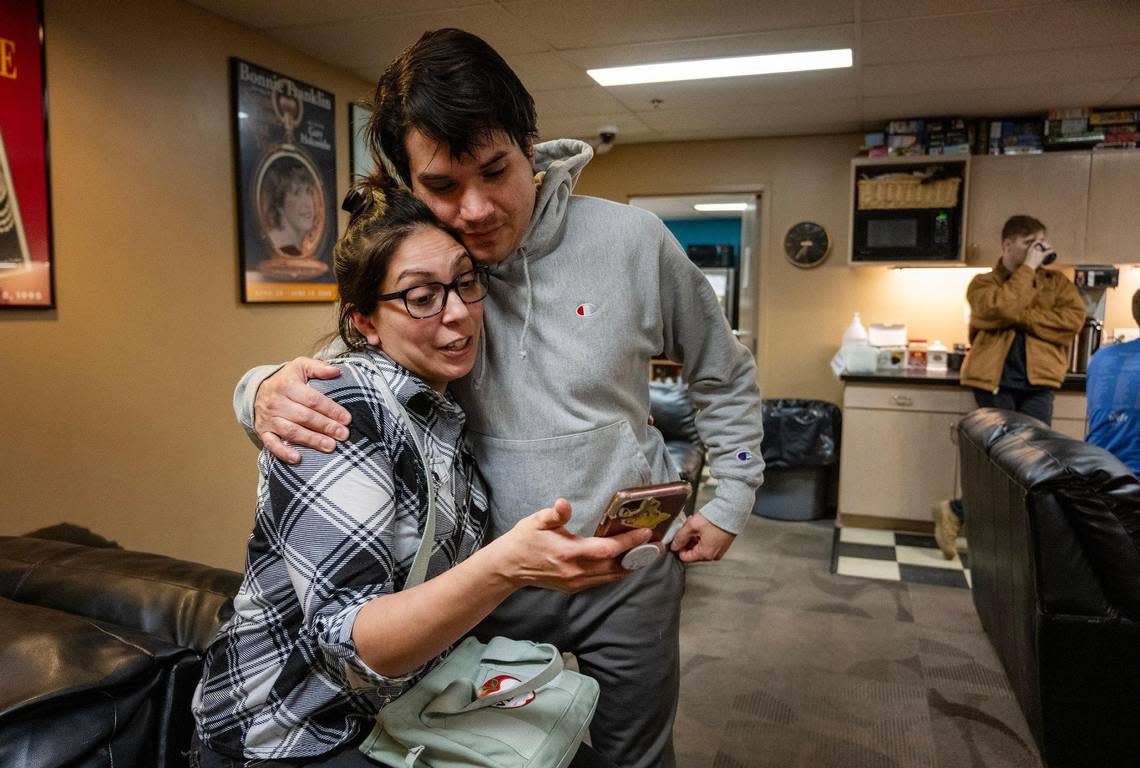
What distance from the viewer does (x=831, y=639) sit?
324cm

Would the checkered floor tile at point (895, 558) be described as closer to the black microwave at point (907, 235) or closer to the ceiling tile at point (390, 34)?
the black microwave at point (907, 235)

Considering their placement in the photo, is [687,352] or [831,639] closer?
[687,352]

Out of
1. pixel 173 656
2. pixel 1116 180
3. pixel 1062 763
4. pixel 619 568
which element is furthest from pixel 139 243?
pixel 1116 180

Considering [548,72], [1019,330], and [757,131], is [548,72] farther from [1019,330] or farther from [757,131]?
[1019,330]

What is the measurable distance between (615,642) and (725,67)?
3311 millimetres

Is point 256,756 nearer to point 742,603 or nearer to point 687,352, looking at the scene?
point 687,352

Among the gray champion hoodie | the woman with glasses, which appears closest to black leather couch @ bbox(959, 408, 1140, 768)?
the gray champion hoodie

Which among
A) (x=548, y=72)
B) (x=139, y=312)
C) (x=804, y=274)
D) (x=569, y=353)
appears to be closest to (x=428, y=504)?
(x=569, y=353)

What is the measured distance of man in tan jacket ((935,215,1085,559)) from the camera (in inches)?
163

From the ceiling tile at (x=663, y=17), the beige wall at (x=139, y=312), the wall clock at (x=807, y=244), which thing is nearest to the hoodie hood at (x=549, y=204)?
the ceiling tile at (x=663, y=17)

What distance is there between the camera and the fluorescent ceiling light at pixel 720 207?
959 centimetres

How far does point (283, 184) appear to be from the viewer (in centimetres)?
356

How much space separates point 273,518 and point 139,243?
7.79 feet

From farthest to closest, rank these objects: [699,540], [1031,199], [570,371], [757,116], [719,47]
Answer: [757,116] < [1031,199] < [719,47] < [699,540] < [570,371]
